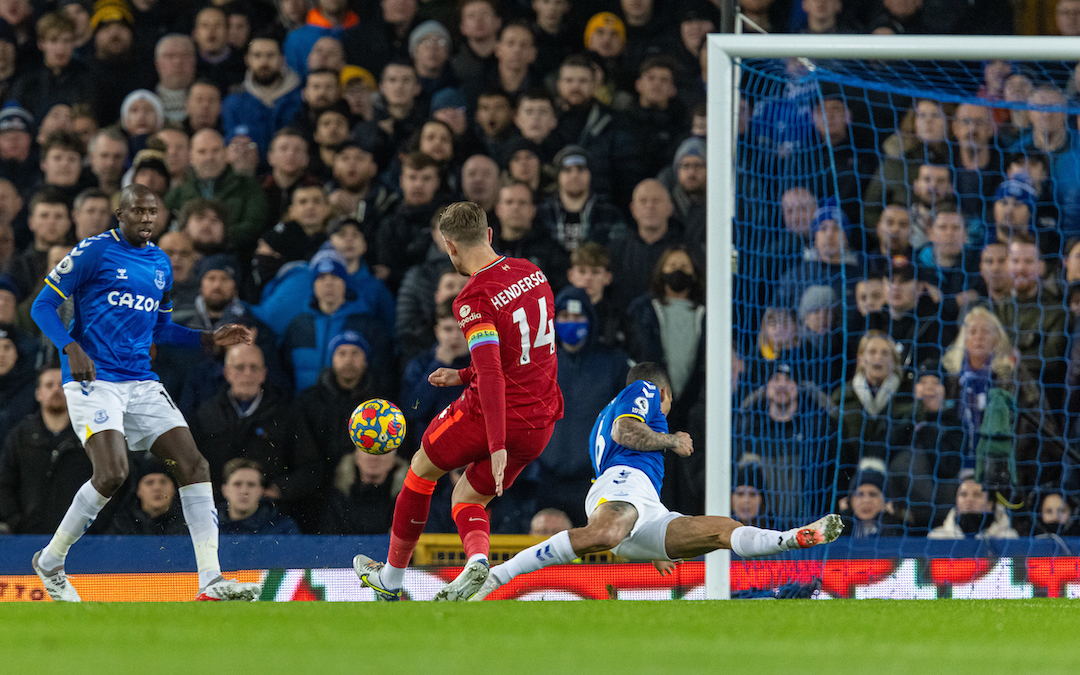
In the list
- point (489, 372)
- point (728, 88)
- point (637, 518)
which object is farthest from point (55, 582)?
point (728, 88)

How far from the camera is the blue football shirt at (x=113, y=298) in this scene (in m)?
6.38

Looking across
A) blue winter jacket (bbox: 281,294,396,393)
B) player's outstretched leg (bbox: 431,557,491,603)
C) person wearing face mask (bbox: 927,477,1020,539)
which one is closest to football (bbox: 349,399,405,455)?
player's outstretched leg (bbox: 431,557,491,603)

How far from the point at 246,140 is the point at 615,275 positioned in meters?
2.92

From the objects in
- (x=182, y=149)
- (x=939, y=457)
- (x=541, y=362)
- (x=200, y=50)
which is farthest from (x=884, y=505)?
(x=200, y=50)

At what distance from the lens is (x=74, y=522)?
20.7ft

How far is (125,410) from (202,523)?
733 mm

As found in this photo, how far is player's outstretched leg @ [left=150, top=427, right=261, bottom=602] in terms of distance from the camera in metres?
6.16

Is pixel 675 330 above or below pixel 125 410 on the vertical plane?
above

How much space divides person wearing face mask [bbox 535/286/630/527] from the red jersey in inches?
71.2

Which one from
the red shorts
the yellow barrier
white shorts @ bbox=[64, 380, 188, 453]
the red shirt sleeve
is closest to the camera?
the red shirt sleeve

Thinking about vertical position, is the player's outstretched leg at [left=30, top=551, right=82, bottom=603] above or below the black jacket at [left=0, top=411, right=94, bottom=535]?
below

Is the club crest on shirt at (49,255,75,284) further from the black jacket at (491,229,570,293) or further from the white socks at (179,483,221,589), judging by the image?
the black jacket at (491,229,570,293)

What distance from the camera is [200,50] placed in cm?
970

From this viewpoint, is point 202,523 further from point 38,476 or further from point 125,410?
point 38,476
